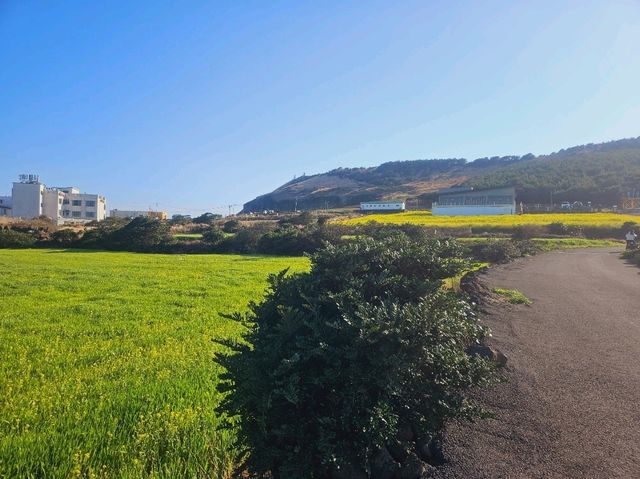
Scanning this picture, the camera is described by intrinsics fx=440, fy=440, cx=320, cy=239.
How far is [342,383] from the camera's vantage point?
8.70 ft

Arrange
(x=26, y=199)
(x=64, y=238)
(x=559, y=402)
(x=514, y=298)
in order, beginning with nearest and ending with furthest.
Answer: (x=559, y=402), (x=514, y=298), (x=64, y=238), (x=26, y=199)

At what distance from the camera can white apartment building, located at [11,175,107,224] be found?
76125mm

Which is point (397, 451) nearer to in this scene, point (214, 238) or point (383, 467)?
point (383, 467)

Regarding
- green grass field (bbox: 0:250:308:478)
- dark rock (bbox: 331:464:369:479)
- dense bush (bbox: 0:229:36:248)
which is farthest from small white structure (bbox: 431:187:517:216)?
dark rock (bbox: 331:464:369:479)

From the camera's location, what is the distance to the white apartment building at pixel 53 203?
250ft

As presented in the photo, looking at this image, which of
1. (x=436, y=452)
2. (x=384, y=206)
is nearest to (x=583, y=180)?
(x=384, y=206)

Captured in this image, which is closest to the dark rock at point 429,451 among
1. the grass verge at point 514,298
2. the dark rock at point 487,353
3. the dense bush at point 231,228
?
the dark rock at point 487,353

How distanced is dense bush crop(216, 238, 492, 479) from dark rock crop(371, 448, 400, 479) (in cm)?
3

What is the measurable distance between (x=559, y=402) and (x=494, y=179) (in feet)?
352

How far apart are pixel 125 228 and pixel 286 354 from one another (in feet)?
126

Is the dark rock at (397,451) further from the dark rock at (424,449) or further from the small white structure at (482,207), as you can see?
the small white structure at (482,207)

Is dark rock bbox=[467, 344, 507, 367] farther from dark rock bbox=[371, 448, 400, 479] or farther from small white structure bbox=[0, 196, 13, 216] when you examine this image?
small white structure bbox=[0, 196, 13, 216]

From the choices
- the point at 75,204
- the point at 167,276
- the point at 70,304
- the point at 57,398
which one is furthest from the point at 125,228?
the point at 75,204

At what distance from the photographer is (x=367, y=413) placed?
8.34 feet
